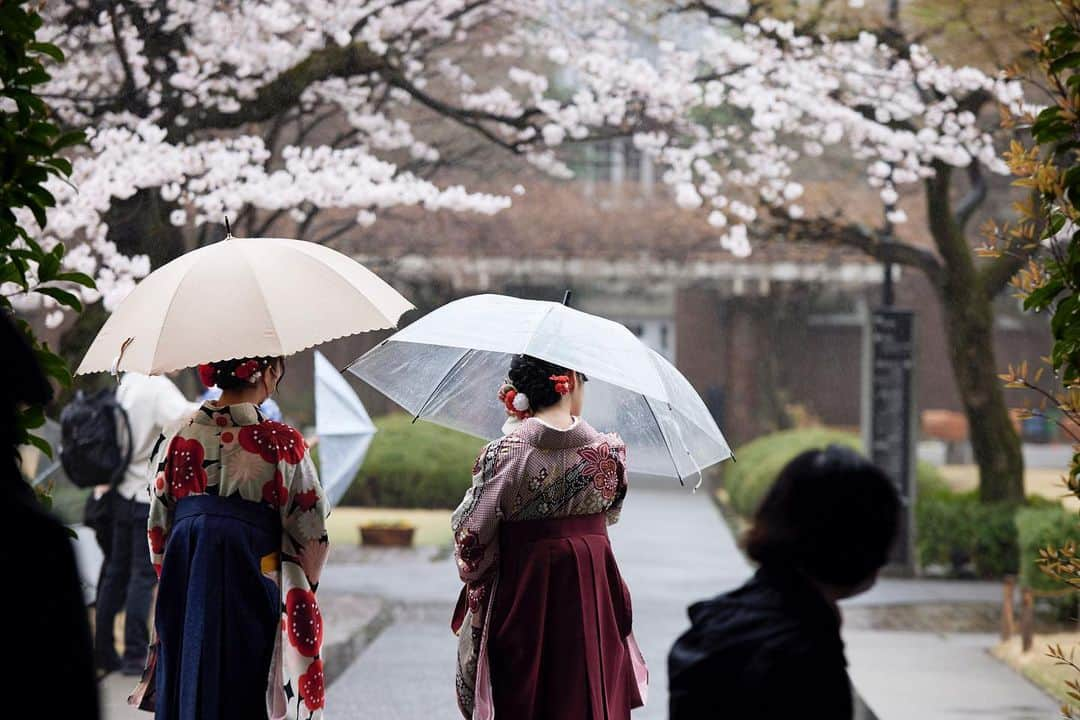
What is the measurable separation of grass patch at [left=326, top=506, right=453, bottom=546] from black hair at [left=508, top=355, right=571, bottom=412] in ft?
32.0

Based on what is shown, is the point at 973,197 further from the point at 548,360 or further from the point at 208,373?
the point at 208,373

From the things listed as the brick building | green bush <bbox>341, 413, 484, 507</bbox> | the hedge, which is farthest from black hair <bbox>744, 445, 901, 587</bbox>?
green bush <bbox>341, 413, 484, 507</bbox>

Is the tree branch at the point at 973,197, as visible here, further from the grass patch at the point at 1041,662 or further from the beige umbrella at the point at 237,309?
the beige umbrella at the point at 237,309

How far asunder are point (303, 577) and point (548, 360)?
100 cm

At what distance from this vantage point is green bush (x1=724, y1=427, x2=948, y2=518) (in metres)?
14.5

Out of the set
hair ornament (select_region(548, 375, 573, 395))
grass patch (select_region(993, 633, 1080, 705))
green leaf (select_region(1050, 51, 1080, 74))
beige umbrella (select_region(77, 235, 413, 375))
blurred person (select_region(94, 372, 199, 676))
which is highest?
green leaf (select_region(1050, 51, 1080, 74))

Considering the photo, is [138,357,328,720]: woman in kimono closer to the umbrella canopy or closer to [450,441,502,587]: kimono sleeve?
[450,441,502,587]: kimono sleeve

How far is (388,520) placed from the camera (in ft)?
49.5

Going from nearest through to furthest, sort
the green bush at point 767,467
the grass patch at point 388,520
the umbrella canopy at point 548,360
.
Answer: the umbrella canopy at point 548,360, the grass patch at point 388,520, the green bush at point 767,467

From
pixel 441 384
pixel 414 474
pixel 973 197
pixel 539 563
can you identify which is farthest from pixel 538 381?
pixel 414 474

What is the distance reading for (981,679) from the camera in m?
7.88

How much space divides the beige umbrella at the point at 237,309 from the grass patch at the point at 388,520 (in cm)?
987

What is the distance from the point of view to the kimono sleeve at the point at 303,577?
13.3 ft

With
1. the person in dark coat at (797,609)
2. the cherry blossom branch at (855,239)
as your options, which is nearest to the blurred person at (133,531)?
the person in dark coat at (797,609)
